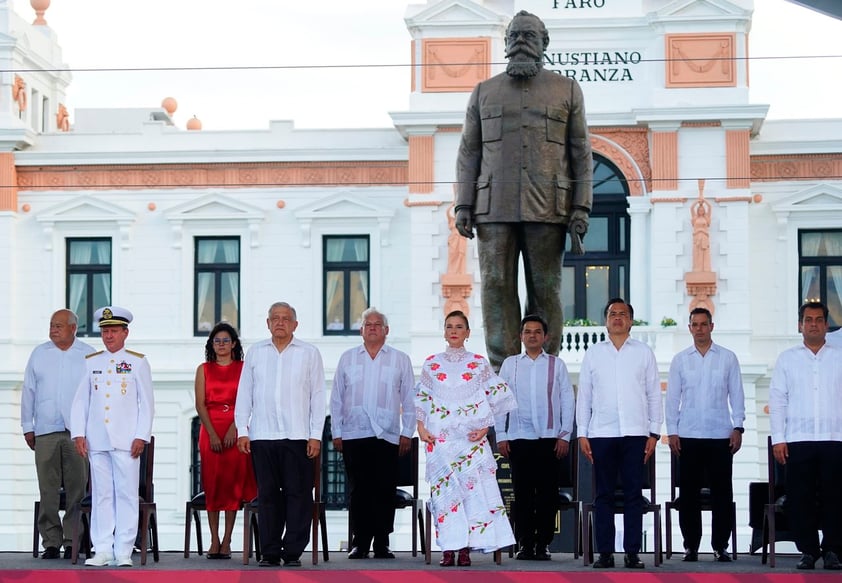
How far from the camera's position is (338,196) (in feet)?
91.5

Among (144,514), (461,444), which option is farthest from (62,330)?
(461,444)

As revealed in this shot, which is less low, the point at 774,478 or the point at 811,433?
the point at 811,433

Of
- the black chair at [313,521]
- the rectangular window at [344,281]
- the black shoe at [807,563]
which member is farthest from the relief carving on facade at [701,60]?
the black shoe at [807,563]

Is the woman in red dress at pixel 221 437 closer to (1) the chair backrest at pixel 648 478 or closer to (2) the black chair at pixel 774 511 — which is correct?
(1) the chair backrest at pixel 648 478

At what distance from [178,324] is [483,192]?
1822 centimetres

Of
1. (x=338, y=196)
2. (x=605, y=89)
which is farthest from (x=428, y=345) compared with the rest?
(x=605, y=89)

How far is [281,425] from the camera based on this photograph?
9.69 meters

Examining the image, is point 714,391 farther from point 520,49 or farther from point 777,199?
point 777,199

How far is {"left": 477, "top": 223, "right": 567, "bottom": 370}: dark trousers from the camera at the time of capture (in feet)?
34.4

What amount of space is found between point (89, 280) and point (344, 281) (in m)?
4.45

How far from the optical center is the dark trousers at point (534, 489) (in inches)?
384

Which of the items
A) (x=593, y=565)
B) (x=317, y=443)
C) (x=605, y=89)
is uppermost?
(x=605, y=89)

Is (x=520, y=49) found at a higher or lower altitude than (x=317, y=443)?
higher

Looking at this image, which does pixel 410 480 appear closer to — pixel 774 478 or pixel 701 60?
pixel 774 478
